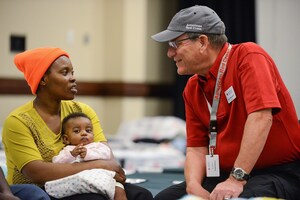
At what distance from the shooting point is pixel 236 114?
2.46 metres

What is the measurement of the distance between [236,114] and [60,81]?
2.55ft

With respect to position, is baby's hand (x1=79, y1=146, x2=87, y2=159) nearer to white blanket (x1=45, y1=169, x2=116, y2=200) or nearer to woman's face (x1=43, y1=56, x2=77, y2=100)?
white blanket (x1=45, y1=169, x2=116, y2=200)

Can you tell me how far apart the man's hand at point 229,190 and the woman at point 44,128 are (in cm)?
33

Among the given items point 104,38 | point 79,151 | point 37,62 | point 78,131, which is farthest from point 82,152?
point 104,38

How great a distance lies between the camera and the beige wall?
6.45m

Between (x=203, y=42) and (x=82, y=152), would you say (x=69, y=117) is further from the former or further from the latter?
(x=203, y=42)

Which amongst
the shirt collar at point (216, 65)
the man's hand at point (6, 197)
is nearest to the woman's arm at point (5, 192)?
the man's hand at point (6, 197)

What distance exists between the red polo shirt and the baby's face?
0.57 m

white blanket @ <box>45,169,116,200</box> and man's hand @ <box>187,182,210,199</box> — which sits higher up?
white blanket @ <box>45,169,116,200</box>

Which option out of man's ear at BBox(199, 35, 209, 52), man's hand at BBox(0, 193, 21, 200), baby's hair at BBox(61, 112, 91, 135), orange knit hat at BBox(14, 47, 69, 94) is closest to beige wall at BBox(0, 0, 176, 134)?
orange knit hat at BBox(14, 47, 69, 94)

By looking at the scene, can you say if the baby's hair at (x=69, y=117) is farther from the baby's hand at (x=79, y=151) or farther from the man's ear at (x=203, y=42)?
the man's ear at (x=203, y=42)

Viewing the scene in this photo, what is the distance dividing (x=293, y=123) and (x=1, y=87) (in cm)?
426

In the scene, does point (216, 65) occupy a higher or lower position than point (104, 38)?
higher

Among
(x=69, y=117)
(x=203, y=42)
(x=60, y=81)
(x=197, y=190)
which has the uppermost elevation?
(x=203, y=42)
